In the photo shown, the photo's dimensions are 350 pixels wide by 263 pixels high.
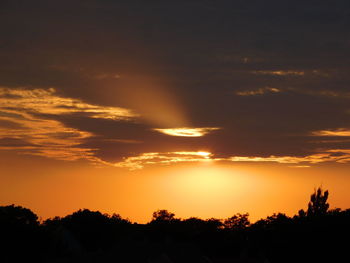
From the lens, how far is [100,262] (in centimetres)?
6825

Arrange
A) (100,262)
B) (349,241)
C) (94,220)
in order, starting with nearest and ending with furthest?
(100,262) < (349,241) < (94,220)

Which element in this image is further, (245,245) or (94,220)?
(94,220)

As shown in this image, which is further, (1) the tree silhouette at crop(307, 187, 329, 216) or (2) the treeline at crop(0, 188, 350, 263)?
(1) the tree silhouette at crop(307, 187, 329, 216)

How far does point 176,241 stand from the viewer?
11419 centimetres

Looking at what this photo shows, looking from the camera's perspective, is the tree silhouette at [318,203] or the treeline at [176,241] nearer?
the treeline at [176,241]

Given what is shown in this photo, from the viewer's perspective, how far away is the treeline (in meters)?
75.7

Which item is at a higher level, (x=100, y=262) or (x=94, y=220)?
(x=94, y=220)

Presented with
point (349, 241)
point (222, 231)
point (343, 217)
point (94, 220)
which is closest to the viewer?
point (349, 241)

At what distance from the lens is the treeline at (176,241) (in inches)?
2980

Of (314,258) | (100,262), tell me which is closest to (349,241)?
(314,258)

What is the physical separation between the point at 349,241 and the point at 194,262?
29370mm

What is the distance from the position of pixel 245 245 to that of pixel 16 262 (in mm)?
53910

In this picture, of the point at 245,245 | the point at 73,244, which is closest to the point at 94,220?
the point at 73,244

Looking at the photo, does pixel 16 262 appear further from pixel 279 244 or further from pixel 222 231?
pixel 222 231
